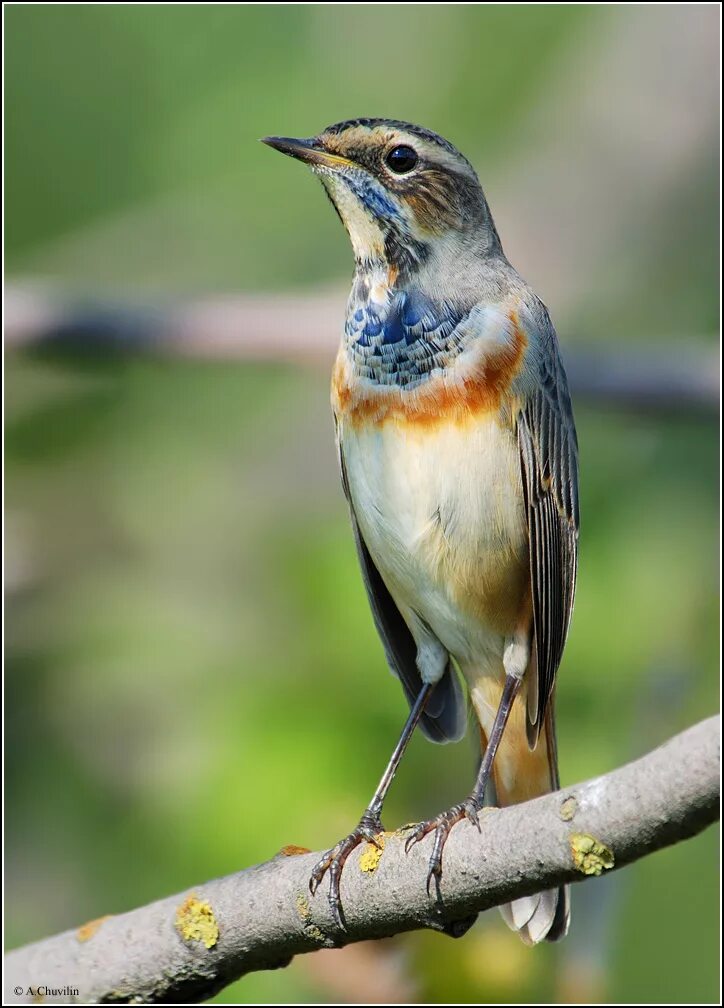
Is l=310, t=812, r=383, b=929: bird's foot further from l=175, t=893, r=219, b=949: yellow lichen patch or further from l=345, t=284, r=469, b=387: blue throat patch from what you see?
l=345, t=284, r=469, b=387: blue throat patch

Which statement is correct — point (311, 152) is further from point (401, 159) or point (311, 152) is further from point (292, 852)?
point (292, 852)

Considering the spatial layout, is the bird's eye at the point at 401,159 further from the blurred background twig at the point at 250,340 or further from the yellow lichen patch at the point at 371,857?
the yellow lichen patch at the point at 371,857

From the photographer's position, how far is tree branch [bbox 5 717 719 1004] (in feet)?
7.23

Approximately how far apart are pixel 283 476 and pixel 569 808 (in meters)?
4.29

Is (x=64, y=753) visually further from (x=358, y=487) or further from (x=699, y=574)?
(x=699, y=574)

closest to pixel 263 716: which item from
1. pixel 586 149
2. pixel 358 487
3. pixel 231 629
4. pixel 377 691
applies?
pixel 377 691

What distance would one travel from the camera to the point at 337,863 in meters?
3.05

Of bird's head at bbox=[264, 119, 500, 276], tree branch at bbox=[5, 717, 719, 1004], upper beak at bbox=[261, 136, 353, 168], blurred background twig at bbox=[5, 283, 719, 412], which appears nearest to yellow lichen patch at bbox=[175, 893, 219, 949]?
tree branch at bbox=[5, 717, 719, 1004]

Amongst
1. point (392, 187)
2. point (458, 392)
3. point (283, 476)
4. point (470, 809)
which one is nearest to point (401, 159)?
point (392, 187)

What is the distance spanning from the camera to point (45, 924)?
520cm

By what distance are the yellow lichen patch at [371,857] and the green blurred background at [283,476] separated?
38cm

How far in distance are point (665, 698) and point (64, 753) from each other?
275 cm

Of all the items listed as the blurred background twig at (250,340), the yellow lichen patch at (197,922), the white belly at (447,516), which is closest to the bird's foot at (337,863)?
the yellow lichen patch at (197,922)

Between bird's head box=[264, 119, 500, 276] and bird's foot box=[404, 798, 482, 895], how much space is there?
1.53 m
